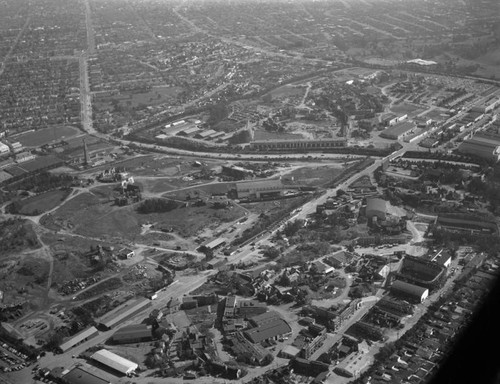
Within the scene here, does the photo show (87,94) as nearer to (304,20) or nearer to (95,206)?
(95,206)

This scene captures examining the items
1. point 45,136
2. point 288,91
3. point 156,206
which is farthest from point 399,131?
point 45,136

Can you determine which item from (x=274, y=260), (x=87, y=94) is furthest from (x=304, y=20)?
(x=274, y=260)

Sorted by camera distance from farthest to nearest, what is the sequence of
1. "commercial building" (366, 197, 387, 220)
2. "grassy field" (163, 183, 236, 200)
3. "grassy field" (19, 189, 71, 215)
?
"grassy field" (163, 183, 236, 200), "grassy field" (19, 189, 71, 215), "commercial building" (366, 197, 387, 220)

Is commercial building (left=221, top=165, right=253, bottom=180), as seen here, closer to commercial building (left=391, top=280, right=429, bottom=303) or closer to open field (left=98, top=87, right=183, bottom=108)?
commercial building (left=391, top=280, right=429, bottom=303)

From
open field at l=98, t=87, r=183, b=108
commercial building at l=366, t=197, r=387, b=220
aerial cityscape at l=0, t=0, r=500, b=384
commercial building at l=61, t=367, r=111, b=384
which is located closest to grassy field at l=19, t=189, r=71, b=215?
aerial cityscape at l=0, t=0, r=500, b=384

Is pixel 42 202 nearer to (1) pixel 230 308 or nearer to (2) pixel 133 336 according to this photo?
(2) pixel 133 336

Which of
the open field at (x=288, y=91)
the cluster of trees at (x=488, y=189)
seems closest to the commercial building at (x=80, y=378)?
the cluster of trees at (x=488, y=189)
